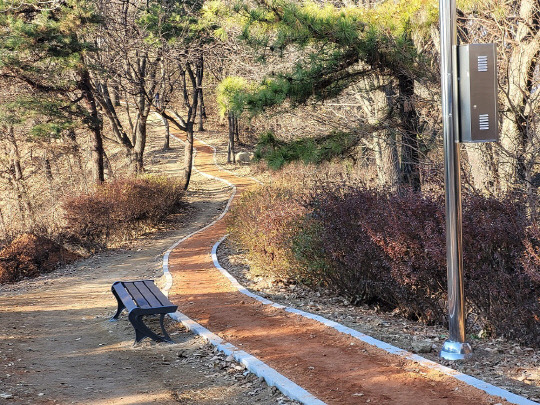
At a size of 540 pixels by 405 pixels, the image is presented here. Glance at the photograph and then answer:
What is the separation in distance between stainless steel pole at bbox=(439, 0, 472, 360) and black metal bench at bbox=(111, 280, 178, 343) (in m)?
3.30

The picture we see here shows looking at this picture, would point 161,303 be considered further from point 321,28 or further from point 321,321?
point 321,28

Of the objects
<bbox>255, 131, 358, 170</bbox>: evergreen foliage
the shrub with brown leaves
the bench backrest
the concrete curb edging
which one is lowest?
the shrub with brown leaves

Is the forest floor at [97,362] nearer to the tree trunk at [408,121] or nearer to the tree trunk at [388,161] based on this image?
the tree trunk at [408,121]

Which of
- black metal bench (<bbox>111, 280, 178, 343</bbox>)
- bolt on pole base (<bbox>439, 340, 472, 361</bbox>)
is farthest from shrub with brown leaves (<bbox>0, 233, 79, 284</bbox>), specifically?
bolt on pole base (<bbox>439, 340, 472, 361</bbox>)

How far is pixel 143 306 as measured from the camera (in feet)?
24.8

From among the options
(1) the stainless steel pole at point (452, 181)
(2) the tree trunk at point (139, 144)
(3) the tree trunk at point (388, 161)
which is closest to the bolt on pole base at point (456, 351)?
(1) the stainless steel pole at point (452, 181)

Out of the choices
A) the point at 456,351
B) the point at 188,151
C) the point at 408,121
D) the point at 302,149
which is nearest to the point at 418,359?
the point at 456,351

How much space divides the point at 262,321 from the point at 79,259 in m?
12.3

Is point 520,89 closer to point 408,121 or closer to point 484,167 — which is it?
point 484,167

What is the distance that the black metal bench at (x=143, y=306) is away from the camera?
747cm

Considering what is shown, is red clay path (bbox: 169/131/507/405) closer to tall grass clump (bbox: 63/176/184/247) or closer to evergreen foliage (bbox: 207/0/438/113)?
evergreen foliage (bbox: 207/0/438/113)

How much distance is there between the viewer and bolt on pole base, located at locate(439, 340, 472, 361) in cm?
595

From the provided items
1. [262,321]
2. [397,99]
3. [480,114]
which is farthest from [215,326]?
[397,99]

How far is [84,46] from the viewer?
68.5ft
